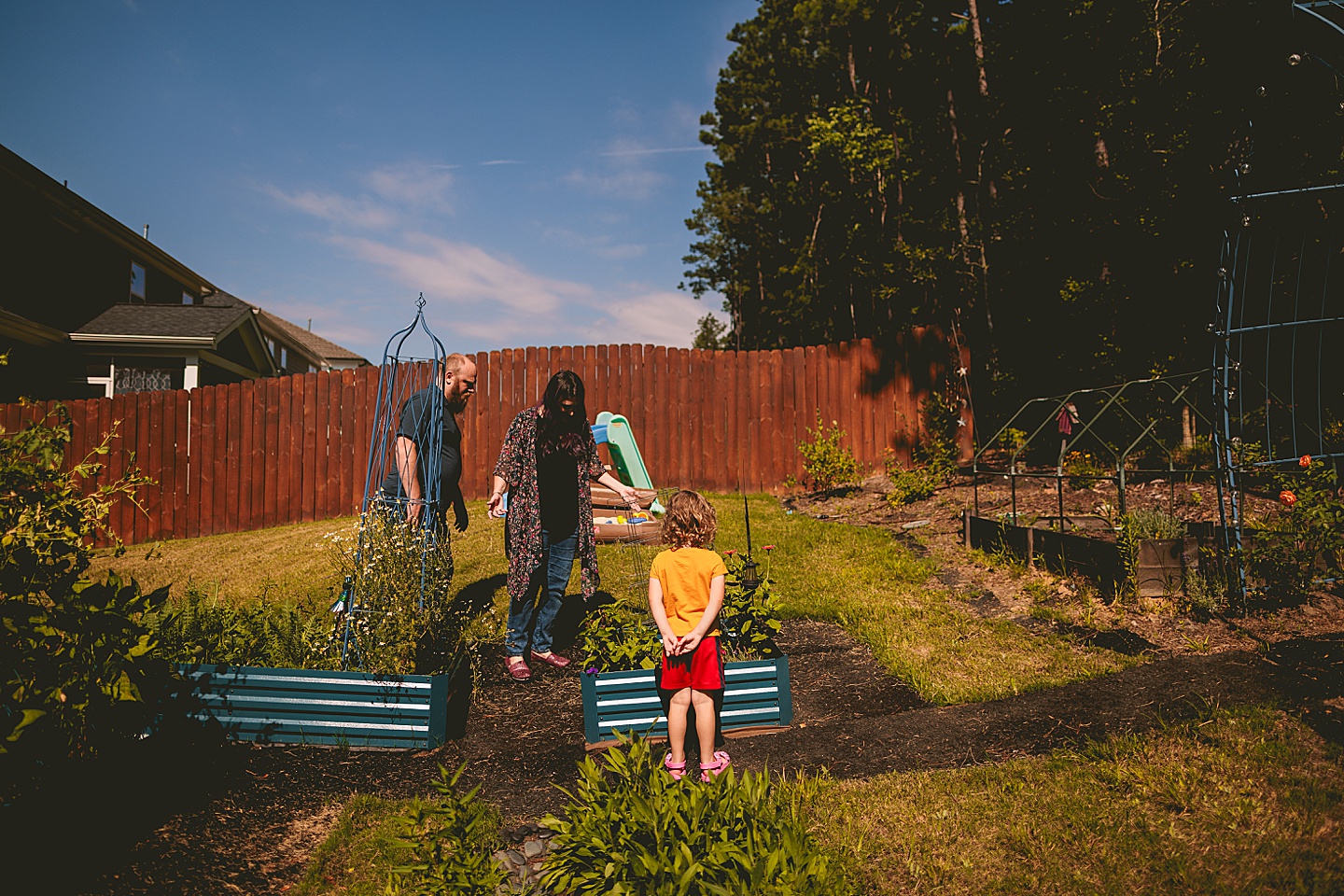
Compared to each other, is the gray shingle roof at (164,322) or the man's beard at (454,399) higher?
the gray shingle roof at (164,322)

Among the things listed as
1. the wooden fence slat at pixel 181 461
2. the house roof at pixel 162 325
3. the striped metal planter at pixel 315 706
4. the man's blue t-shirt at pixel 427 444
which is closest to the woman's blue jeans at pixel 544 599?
the man's blue t-shirt at pixel 427 444

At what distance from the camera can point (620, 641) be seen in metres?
3.74

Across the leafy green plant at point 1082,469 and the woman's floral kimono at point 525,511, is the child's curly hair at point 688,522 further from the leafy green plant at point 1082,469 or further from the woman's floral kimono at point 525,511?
the leafy green plant at point 1082,469

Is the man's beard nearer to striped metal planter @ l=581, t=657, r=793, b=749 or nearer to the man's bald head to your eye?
the man's bald head

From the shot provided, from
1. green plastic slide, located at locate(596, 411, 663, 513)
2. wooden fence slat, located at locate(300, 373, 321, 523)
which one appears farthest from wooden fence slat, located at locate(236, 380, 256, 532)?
green plastic slide, located at locate(596, 411, 663, 513)

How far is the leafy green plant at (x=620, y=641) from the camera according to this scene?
360cm

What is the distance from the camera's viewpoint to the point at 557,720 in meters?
3.62

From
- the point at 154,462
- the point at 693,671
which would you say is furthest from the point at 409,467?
the point at 154,462

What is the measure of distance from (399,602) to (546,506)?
1003 millimetres

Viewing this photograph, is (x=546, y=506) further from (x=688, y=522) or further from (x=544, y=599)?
(x=688, y=522)

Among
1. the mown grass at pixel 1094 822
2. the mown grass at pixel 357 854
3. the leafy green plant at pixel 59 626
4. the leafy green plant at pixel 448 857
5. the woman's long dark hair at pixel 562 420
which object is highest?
the woman's long dark hair at pixel 562 420

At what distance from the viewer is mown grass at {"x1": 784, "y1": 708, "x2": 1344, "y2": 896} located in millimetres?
2188

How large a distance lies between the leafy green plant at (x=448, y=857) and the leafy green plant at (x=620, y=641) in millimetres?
1278

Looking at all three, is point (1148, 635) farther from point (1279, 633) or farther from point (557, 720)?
point (557, 720)
